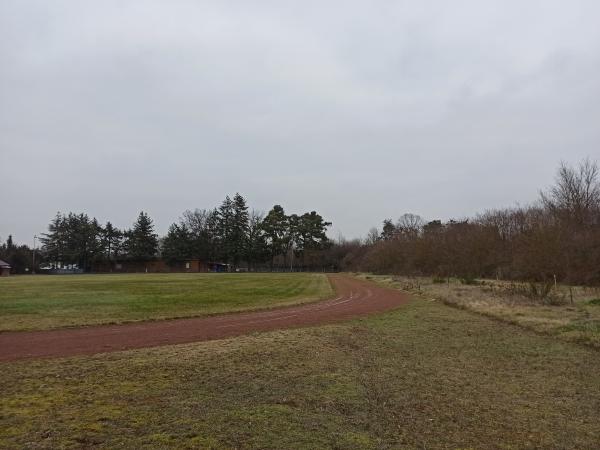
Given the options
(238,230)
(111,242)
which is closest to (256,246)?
(238,230)

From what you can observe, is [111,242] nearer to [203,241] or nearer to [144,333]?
[203,241]

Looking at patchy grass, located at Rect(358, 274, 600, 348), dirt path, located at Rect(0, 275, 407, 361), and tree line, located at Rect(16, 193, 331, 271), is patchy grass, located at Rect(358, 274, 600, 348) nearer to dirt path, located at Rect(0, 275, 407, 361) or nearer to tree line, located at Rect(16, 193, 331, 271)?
dirt path, located at Rect(0, 275, 407, 361)

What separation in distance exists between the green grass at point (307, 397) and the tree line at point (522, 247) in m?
22.2

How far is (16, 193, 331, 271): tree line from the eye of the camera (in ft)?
395

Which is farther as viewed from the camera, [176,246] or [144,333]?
[176,246]

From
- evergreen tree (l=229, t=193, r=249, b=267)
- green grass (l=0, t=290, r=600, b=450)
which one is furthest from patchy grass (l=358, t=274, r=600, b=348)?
evergreen tree (l=229, t=193, r=249, b=267)

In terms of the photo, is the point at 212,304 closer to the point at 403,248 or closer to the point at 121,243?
the point at 403,248

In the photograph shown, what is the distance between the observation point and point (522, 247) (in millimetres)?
40719

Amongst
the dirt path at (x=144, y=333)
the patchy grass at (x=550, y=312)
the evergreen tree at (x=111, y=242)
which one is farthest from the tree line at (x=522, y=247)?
the evergreen tree at (x=111, y=242)

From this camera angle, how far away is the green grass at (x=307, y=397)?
5.96 m

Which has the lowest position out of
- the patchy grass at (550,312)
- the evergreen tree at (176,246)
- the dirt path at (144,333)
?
the patchy grass at (550,312)

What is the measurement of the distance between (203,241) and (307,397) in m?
117

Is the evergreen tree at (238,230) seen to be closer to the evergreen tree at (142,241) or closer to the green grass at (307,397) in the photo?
the evergreen tree at (142,241)

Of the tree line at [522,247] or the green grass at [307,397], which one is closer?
the green grass at [307,397]
